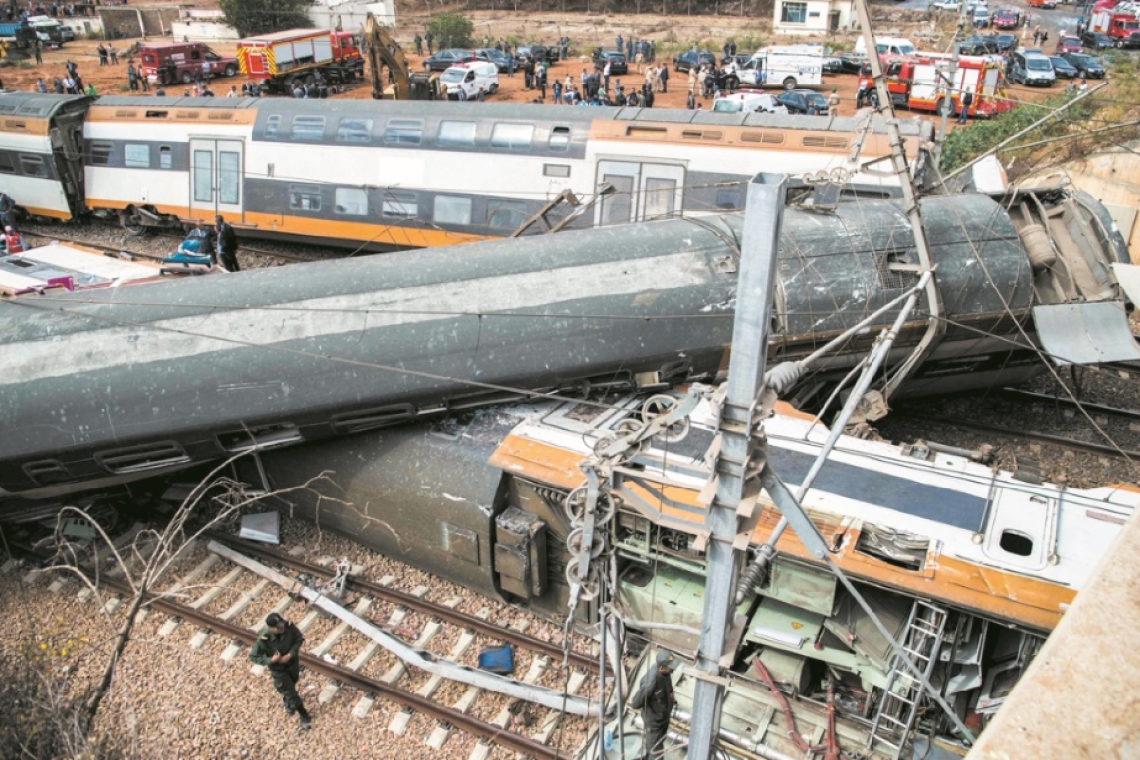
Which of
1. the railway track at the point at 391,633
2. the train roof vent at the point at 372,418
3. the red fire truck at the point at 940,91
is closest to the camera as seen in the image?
the railway track at the point at 391,633

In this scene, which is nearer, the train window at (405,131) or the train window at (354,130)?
the train window at (405,131)

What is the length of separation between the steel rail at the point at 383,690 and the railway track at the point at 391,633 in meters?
0.01

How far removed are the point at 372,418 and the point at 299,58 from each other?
Result: 3836 cm

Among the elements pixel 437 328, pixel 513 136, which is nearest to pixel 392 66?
pixel 513 136

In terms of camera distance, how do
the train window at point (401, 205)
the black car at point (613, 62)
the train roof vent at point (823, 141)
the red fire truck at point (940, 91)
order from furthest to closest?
the black car at point (613, 62) → the red fire truck at point (940, 91) → the train window at point (401, 205) → the train roof vent at point (823, 141)

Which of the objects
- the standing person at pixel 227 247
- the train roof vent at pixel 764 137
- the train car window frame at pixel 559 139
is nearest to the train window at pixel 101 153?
the standing person at pixel 227 247

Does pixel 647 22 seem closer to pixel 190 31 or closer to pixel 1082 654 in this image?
pixel 190 31

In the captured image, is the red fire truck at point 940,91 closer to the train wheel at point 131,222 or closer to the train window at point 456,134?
the train window at point 456,134

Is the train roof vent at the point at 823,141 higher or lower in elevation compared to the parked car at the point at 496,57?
lower

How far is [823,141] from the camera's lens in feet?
56.3

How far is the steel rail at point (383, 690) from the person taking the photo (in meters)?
9.33

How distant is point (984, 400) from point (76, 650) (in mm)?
14726

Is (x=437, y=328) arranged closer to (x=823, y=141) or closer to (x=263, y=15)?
(x=823, y=141)

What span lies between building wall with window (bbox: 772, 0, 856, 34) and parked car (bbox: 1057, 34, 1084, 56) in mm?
12754
